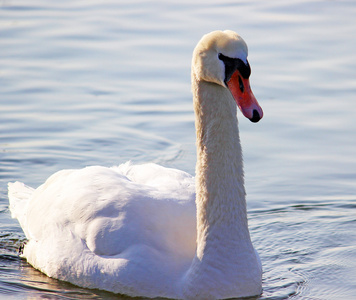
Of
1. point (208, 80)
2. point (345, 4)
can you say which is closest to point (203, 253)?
point (208, 80)

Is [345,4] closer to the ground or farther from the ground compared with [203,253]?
farther from the ground

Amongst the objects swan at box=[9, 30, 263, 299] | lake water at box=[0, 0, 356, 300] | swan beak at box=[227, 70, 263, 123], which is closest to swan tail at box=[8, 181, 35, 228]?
lake water at box=[0, 0, 356, 300]

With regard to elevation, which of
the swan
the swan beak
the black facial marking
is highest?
the black facial marking

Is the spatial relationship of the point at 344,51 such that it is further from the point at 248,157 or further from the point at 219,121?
the point at 219,121

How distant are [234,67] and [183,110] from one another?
5597 mm

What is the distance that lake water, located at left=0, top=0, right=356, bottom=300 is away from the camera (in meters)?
8.52

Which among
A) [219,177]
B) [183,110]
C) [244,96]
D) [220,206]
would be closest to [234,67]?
[244,96]

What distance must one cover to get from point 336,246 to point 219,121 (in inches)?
92.4

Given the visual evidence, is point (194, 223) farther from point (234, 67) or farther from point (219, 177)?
point (234, 67)

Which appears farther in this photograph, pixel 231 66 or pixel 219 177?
pixel 219 177

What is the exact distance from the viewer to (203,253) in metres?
7.00

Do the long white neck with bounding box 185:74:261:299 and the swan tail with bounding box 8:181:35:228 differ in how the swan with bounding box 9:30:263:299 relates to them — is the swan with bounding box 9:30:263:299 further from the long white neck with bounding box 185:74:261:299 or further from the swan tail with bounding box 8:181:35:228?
the swan tail with bounding box 8:181:35:228

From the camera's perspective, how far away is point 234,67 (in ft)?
21.5

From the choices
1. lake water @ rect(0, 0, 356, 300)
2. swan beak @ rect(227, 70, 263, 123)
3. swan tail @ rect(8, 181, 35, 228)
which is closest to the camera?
swan beak @ rect(227, 70, 263, 123)
